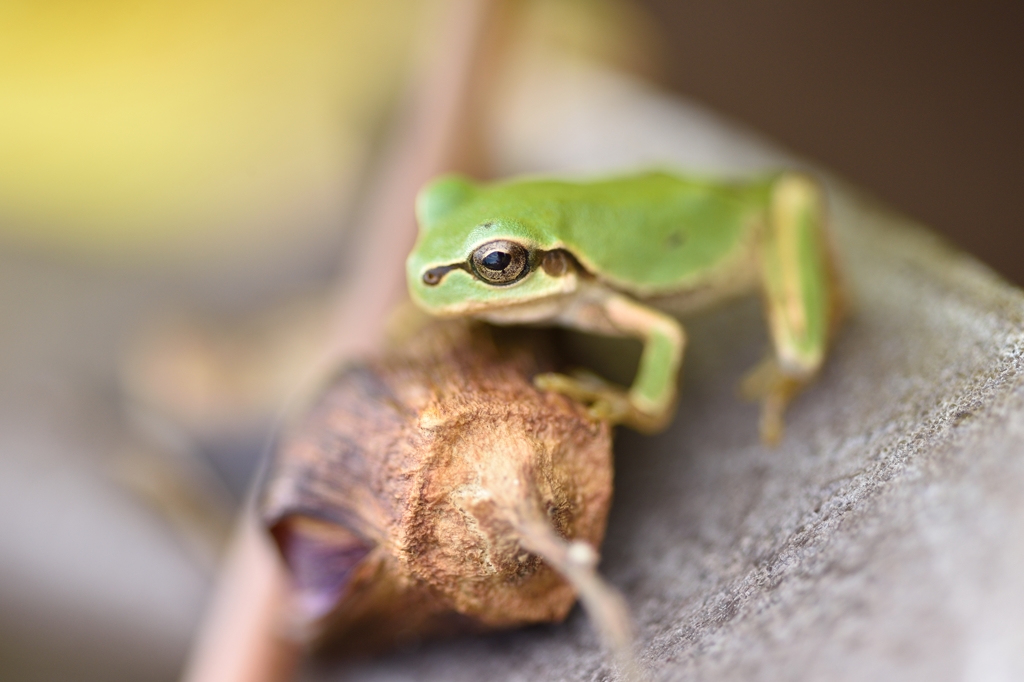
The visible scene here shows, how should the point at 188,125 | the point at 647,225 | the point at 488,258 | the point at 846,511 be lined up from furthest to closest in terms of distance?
the point at 188,125 → the point at 647,225 → the point at 488,258 → the point at 846,511

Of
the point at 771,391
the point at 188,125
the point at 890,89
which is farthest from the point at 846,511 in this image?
the point at 188,125

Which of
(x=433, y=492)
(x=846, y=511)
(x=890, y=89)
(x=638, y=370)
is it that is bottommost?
(x=846, y=511)

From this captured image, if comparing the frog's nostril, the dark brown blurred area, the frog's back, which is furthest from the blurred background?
the frog's nostril

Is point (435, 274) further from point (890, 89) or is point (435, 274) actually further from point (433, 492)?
point (890, 89)

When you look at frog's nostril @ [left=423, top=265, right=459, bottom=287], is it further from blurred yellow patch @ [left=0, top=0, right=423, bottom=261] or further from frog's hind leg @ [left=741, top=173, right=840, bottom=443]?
blurred yellow patch @ [left=0, top=0, right=423, bottom=261]

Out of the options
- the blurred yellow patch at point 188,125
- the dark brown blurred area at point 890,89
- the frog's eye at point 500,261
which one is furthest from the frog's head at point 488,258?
the dark brown blurred area at point 890,89

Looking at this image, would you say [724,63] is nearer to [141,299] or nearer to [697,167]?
[697,167]

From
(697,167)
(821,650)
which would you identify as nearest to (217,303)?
(697,167)
